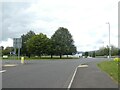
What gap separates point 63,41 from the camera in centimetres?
12138

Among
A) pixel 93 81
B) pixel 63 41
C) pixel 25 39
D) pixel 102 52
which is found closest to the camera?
pixel 93 81

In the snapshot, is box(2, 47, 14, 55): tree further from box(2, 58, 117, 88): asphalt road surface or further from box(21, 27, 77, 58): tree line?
box(2, 58, 117, 88): asphalt road surface

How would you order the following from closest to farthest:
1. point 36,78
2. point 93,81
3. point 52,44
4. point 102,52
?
point 93,81 → point 36,78 → point 52,44 → point 102,52

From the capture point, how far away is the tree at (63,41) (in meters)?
118

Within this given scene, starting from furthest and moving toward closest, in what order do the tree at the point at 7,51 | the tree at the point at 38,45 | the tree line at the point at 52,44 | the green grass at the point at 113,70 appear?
the tree at the point at 7,51 < the tree line at the point at 52,44 < the tree at the point at 38,45 < the green grass at the point at 113,70

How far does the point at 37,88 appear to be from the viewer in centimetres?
1426

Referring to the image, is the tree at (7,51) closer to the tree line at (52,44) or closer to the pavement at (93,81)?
the tree line at (52,44)

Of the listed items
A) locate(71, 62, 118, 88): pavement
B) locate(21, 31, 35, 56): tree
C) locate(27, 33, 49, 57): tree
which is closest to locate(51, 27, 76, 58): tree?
locate(27, 33, 49, 57): tree

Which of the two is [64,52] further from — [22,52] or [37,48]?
[22,52]

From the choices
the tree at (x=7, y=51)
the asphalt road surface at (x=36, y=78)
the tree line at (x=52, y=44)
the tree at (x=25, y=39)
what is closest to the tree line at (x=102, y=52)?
the tree line at (x=52, y=44)

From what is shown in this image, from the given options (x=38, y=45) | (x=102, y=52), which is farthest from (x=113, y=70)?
(x=102, y=52)

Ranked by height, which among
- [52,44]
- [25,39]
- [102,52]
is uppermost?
[25,39]

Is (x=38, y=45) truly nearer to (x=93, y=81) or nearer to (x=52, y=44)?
(x=52, y=44)

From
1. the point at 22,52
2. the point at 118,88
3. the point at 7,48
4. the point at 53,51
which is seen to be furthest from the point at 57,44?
the point at 118,88
